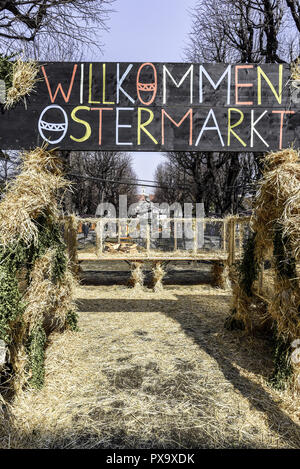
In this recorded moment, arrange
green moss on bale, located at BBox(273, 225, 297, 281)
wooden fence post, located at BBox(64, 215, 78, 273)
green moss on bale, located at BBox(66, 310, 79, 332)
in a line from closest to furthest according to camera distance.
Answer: green moss on bale, located at BBox(273, 225, 297, 281)
green moss on bale, located at BBox(66, 310, 79, 332)
wooden fence post, located at BBox(64, 215, 78, 273)

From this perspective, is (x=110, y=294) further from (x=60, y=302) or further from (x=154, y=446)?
(x=154, y=446)

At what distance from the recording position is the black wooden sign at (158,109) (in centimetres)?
338

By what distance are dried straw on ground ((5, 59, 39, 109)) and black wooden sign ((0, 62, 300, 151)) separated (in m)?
0.08

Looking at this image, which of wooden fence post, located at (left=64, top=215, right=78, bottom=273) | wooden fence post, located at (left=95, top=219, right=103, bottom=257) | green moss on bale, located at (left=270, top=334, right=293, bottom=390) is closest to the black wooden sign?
green moss on bale, located at (left=270, top=334, right=293, bottom=390)

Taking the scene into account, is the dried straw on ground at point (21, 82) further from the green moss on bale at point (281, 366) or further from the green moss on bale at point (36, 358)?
the green moss on bale at point (281, 366)

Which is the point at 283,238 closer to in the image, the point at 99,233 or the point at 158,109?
the point at 158,109

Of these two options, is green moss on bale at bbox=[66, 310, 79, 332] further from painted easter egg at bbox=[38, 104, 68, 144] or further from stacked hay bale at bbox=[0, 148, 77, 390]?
painted easter egg at bbox=[38, 104, 68, 144]

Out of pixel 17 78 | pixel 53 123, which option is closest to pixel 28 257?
pixel 53 123

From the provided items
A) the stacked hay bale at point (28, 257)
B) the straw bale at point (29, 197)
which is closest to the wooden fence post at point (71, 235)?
the stacked hay bale at point (28, 257)

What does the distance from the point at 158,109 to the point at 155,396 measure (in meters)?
3.21

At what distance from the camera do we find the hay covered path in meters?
2.53

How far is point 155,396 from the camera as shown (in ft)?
10.2

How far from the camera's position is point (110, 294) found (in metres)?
8.59

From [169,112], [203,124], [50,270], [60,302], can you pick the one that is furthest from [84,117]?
[60,302]
